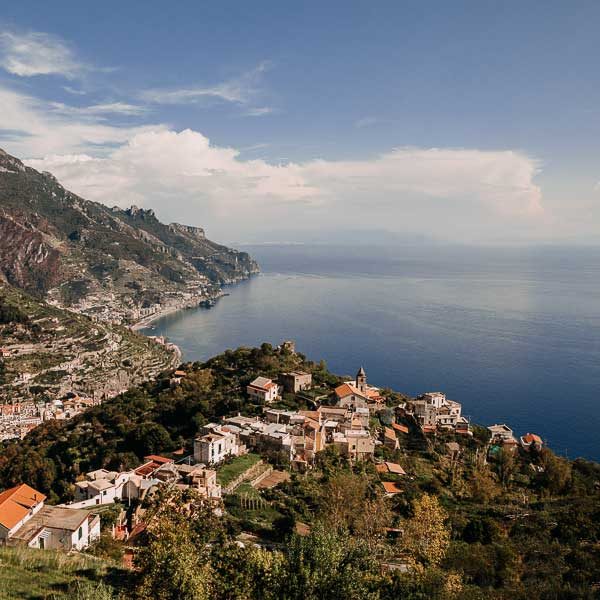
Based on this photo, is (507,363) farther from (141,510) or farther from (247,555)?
(247,555)

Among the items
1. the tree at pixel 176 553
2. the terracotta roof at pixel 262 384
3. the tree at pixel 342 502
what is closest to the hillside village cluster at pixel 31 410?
the terracotta roof at pixel 262 384

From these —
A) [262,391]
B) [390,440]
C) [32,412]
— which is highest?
[262,391]

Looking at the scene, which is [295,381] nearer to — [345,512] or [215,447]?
[215,447]

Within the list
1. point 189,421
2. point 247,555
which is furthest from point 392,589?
point 189,421

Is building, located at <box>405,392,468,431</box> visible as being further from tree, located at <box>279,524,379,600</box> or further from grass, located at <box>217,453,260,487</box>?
tree, located at <box>279,524,379,600</box>

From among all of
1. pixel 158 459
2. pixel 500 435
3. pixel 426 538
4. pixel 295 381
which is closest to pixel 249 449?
pixel 158 459

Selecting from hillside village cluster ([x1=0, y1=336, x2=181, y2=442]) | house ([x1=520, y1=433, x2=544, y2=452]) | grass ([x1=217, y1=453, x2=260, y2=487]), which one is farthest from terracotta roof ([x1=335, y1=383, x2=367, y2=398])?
hillside village cluster ([x1=0, y1=336, x2=181, y2=442])

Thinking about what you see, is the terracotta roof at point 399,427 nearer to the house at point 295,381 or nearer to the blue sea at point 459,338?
the house at point 295,381
